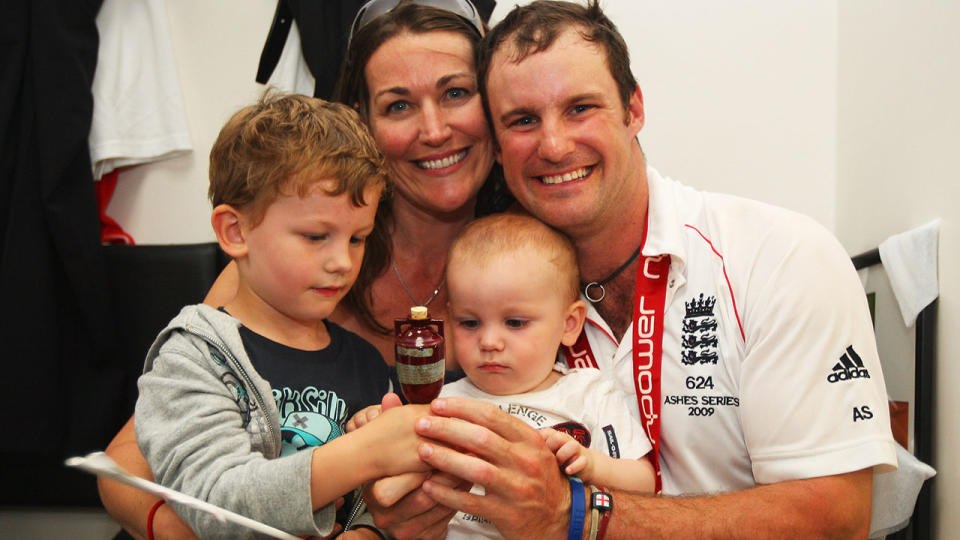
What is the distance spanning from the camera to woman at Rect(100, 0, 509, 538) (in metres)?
1.89

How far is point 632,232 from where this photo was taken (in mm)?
1789

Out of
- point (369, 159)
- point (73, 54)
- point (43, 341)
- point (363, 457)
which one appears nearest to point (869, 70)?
point (369, 159)

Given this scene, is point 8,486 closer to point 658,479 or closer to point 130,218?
point 130,218

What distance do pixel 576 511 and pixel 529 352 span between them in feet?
1.17

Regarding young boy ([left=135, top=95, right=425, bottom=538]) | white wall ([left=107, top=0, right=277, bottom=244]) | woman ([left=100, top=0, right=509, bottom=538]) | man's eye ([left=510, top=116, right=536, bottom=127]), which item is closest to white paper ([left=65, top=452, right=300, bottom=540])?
young boy ([left=135, top=95, right=425, bottom=538])

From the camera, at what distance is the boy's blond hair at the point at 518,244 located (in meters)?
1.62

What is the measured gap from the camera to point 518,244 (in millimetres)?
1623

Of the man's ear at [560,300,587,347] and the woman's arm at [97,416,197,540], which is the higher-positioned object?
the man's ear at [560,300,587,347]

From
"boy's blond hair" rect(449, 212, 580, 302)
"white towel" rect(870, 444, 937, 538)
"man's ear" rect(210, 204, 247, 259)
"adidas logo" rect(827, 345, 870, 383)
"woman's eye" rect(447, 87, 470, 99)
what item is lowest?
"white towel" rect(870, 444, 937, 538)

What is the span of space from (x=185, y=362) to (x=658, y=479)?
107 centimetres

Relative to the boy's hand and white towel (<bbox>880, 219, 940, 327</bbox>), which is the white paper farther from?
white towel (<bbox>880, 219, 940, 327</bbox>)

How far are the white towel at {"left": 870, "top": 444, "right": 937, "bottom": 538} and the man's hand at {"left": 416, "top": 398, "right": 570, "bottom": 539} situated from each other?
3.33 ft

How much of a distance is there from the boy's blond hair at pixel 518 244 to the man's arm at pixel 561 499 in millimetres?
410

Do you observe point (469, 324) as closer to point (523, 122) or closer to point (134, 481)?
point (523, 122)
